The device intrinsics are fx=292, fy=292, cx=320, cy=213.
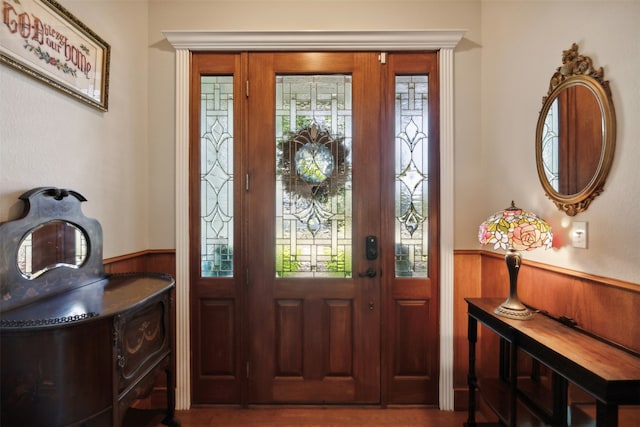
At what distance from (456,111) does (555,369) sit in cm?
166

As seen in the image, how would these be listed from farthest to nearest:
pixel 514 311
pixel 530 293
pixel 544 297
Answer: pixel 530 293, pixel 544 297, pixel 514 311

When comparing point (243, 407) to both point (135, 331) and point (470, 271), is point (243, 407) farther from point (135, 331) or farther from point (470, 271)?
point (470, 271)

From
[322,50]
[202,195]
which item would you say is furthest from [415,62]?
[202,195]

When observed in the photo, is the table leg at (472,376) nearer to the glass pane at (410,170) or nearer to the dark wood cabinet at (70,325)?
the glass pane at (410,170)

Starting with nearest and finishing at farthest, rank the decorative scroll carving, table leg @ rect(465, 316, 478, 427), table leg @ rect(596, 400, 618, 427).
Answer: table leg @ rect(596, 400, 618, 427)
the decorative scroll carving
table leg @ rect(465, 316, 478, 427)

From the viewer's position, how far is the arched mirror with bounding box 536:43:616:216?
1286 mm

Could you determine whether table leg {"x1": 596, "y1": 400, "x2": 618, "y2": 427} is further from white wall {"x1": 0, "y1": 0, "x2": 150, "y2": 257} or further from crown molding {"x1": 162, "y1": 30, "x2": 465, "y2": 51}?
white wall {"x1": 0, "y1": 0, "x2": 150, "y2": 257}

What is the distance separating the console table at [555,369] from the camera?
961 mm

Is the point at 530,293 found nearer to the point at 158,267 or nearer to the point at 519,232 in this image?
the point at 519,232

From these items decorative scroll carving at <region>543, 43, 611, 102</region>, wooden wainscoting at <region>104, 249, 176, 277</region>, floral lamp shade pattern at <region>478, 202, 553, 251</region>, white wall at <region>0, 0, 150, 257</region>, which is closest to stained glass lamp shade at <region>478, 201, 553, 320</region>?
floral lamp shade pattern at <region>478, 202, 553, 251</region>

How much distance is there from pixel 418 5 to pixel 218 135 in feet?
5.61

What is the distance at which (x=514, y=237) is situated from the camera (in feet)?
4.77

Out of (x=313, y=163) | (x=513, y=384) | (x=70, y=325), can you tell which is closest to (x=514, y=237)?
(x=513, y=384)

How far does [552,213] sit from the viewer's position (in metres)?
1.57
